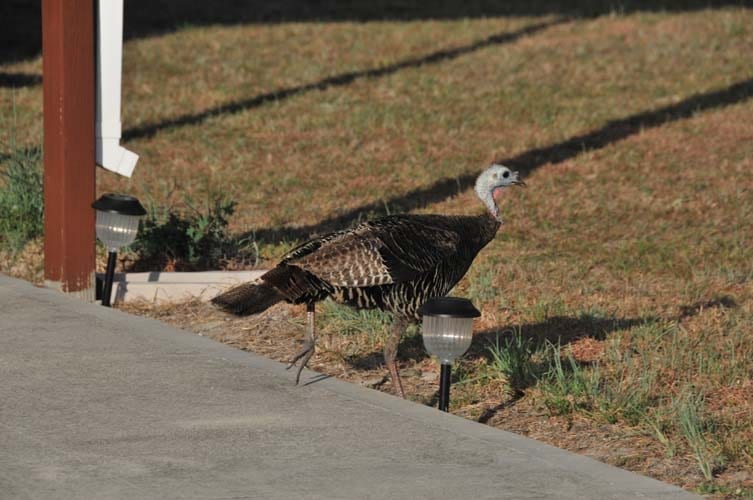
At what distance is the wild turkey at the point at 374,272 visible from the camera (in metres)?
7.23

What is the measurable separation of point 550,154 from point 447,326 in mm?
8763

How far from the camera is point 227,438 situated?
6.35m

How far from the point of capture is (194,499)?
5.53 metres

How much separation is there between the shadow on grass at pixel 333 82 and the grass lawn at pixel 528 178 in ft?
0.17

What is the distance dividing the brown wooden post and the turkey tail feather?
93.5 inches

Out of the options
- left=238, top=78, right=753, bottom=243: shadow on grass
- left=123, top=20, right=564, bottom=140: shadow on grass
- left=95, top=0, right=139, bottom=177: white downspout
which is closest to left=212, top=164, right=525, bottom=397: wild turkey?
left=95, top=0, right=139, bottom=177: white downspout

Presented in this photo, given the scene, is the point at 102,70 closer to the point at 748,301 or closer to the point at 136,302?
the point at 136,302

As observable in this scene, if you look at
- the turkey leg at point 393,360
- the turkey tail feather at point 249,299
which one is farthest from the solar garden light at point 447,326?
the turkey tail feather at point 249,299

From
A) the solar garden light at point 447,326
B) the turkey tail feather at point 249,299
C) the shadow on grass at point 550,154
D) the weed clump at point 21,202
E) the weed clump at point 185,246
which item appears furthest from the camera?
the shadow on grass at point 550,154

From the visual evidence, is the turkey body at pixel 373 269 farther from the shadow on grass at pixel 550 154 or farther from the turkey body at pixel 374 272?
the shadow on grass at pixel 550 154

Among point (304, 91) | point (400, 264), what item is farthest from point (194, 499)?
point (304, 91)

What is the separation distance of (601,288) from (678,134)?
5.95 m

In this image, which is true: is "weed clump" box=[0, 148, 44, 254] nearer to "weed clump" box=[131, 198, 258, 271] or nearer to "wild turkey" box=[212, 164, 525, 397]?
"weed clump" box=[131, 198, 258, 271]

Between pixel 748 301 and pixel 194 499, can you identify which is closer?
pixel 194 499
